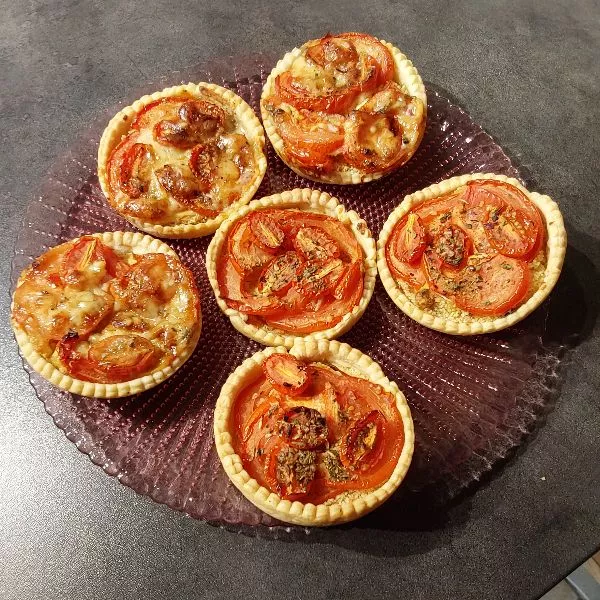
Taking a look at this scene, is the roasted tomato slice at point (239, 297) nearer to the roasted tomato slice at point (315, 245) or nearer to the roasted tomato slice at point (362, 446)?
the roasted tomato slice at point (315, 245)

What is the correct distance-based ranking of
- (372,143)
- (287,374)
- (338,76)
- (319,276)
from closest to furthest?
(287,374), (319,276), (372,143), (338,76)

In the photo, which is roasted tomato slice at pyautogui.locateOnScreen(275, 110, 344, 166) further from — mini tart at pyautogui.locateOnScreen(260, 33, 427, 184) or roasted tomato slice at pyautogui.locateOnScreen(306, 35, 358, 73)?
roasted tomato slice at pyautogui.locateOnScreen(306, 35, 358, 73)

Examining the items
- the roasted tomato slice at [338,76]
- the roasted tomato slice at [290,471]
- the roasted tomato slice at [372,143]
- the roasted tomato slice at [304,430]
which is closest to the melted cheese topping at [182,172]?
the roasted tomato slice at [338,76]

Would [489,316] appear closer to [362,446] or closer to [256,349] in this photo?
[362,446]

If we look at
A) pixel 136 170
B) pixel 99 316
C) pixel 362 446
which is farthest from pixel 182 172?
pixel 362 446

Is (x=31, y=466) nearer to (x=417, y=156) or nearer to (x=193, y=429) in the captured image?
(x=193, y=429)

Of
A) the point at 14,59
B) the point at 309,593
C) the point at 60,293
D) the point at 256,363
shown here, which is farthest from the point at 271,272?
the point at 14,59
